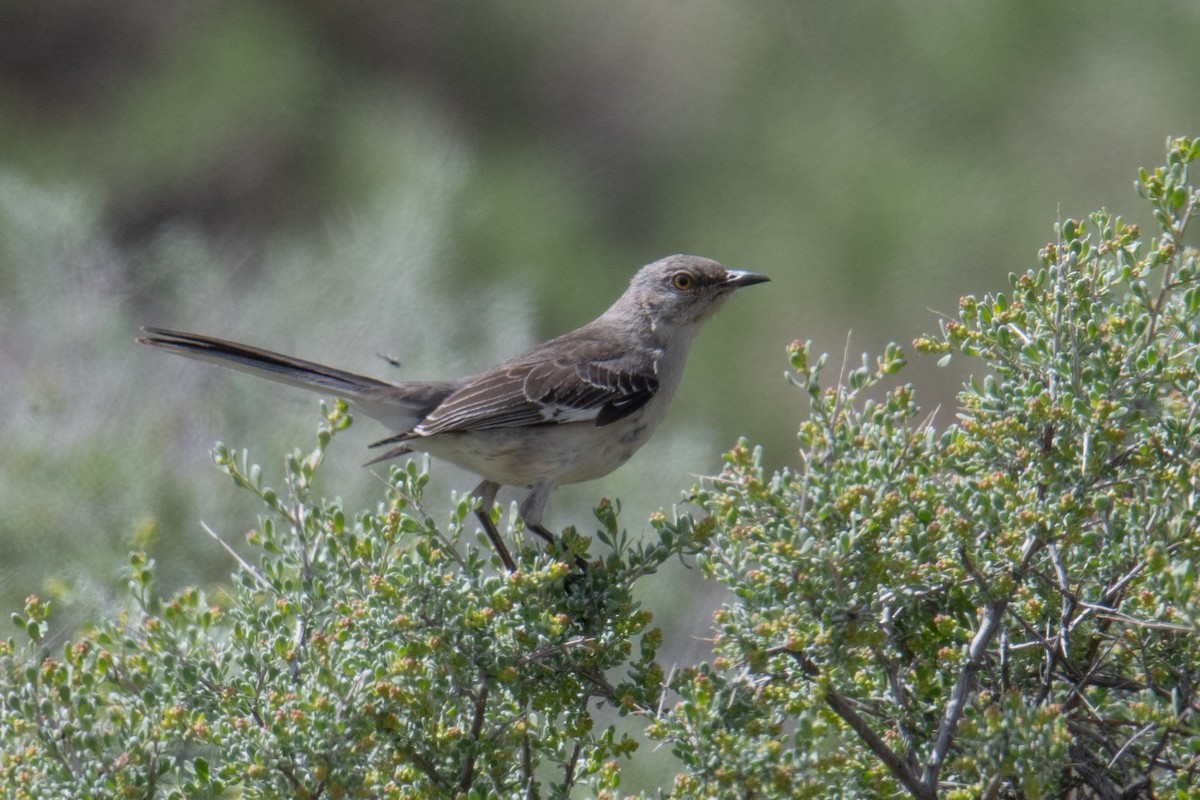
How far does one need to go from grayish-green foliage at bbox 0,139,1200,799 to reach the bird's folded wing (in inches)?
55.4

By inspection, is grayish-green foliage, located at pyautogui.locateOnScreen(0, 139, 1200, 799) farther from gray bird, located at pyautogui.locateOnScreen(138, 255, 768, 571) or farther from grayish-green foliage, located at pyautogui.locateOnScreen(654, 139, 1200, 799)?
gray bird, located at pyautogui.locateOnScreen(138, 255, 768, 571)

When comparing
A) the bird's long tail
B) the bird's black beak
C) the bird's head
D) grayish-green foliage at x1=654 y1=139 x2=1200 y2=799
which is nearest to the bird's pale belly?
the bird's long tail

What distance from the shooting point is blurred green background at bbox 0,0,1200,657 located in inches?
249

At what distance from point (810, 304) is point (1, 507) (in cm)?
557

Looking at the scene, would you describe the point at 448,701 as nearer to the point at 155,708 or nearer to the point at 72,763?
the point at 155,708

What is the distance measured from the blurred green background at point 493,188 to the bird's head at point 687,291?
1.25m

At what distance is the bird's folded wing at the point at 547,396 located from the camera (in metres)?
4.25

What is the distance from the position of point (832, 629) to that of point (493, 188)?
7421 millimetres

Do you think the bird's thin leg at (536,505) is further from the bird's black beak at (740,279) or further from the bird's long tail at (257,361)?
the bird's black beak at (740,279)

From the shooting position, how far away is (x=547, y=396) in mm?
4352

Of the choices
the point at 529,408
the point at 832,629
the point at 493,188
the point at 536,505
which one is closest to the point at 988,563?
the point at 832,629

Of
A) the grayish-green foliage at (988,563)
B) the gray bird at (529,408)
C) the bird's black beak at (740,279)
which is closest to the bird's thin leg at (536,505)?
the gray bird at (529,408)

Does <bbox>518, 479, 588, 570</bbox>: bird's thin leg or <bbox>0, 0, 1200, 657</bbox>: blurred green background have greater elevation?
<bbox>0, 0, 1200, 657</bbox>: blurred green background

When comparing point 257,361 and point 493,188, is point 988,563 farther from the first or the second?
point 493,188
